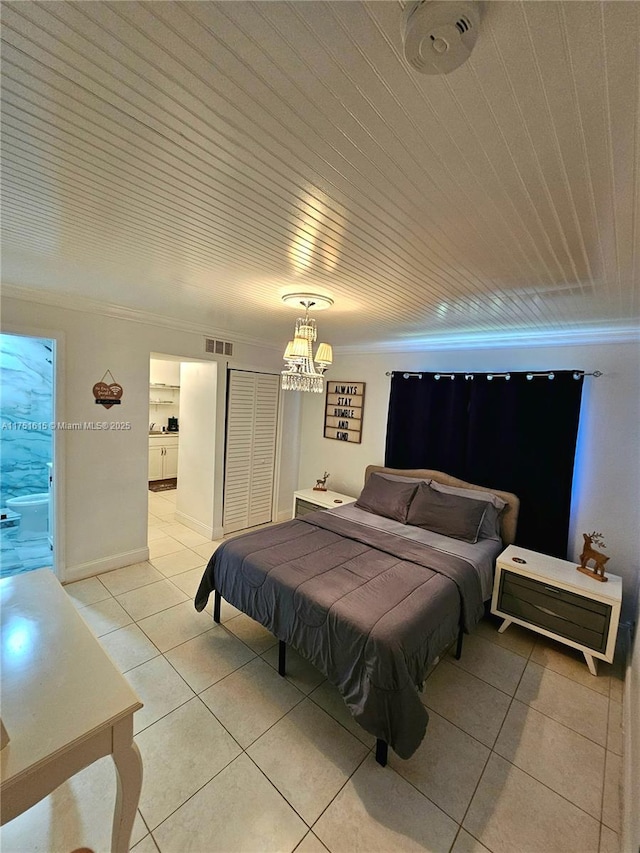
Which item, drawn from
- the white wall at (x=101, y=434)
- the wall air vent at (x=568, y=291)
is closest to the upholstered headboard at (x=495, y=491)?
the wall air vent at (x=568, y=291)

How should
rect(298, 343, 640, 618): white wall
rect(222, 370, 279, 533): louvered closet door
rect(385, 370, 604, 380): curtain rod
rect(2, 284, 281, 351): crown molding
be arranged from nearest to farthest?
rect(2, 284, 281, 351): crown molding, rect(298, 343, 640, 618): white wall, rect(385, 370, 604, 380): curtain rod, rect(222, 370, 279, 533): louvered closet door

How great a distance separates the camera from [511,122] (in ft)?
2.86

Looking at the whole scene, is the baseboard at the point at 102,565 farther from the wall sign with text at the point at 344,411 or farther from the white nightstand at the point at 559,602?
the white nightstand at the point at 559,602

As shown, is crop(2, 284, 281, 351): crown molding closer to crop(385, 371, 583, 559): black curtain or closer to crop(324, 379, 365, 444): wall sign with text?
crop(324, 379, 365, 444): wall sign with text

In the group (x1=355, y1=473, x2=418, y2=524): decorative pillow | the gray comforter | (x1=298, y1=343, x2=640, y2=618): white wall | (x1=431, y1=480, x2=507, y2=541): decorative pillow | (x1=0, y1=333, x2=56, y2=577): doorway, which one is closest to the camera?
the gray comforter

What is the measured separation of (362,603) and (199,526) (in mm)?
2921

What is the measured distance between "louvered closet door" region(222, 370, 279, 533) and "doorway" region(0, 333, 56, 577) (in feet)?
6.02

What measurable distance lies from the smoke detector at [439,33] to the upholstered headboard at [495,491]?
3064 millimetres

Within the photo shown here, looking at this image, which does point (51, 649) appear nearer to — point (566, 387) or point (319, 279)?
point (319, 279)

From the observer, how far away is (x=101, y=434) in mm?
3039

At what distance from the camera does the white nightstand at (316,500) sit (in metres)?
3.86

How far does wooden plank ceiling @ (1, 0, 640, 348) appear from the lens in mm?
684

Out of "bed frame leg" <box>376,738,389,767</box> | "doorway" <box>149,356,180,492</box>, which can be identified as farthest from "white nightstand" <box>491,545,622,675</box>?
"doorway" <box>149,356,180,492</box>

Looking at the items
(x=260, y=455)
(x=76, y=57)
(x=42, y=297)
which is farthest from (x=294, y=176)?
(x=260, y=455)
